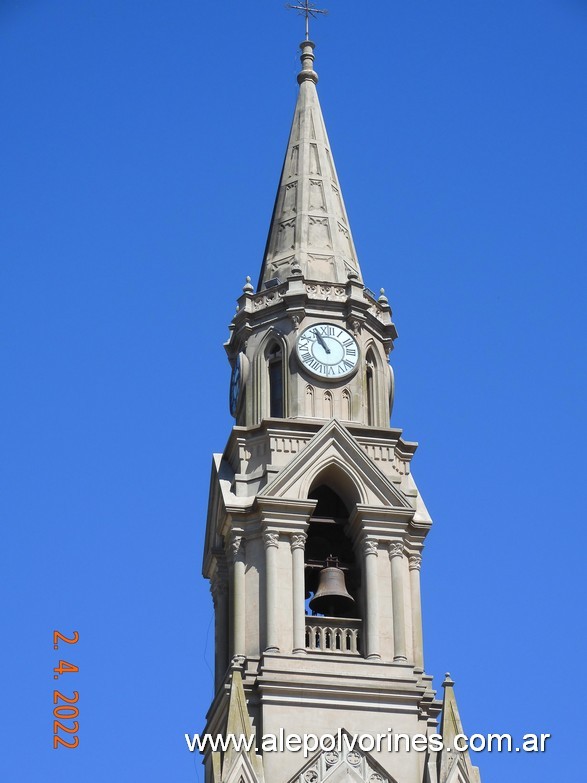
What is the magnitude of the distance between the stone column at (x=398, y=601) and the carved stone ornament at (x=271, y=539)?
264 cm

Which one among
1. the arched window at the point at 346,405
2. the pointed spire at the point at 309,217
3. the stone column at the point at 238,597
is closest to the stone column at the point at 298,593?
the stone column at the point at 238,597

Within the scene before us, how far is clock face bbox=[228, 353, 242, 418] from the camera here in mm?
57406

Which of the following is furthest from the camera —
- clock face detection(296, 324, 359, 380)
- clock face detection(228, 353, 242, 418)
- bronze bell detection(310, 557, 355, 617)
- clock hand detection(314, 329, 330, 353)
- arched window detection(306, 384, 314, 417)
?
clock face detection(228, 353, 242, 418)

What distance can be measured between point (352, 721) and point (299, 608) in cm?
281

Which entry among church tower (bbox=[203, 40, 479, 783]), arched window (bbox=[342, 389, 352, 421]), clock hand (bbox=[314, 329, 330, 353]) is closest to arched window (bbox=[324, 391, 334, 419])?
church tower (bbox=[203, 40, 479, 783])

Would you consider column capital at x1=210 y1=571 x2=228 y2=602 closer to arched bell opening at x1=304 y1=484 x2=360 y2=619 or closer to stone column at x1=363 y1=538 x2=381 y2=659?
arched bell opening at x1=304 y1=484 x2=360 y2=619

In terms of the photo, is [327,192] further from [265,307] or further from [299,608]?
[299,608]

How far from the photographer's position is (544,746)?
51188 millimetres

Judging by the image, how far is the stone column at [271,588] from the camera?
5247cm

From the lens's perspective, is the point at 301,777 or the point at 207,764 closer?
the point at 301,777

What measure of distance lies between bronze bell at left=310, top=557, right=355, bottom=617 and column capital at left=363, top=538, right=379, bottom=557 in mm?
838

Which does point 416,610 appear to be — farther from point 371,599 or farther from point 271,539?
point 271,539

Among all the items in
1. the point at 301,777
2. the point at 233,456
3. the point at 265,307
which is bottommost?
the point at 301,777

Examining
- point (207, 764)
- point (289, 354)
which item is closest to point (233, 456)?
point (289, 354)
